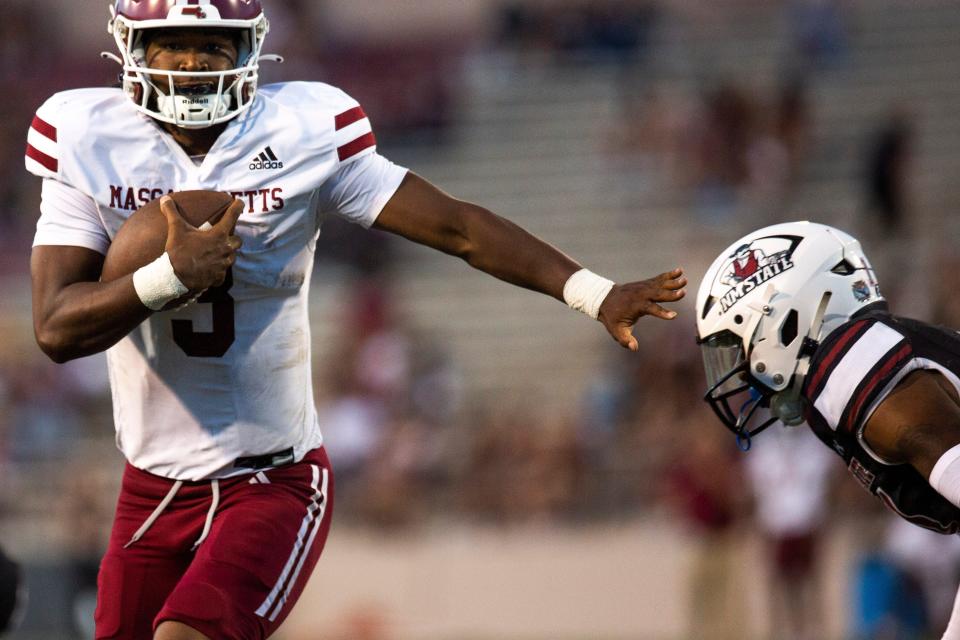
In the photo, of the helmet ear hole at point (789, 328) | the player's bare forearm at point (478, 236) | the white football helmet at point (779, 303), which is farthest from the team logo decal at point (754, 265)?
the player's bare forearm at point (478, 236)

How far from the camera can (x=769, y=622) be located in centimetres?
984

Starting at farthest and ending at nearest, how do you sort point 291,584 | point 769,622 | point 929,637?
point 769,622 → point 929,637 → point 291,584

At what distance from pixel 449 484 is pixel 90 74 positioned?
23.0 ft

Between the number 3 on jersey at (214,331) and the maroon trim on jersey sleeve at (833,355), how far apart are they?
150 centimetres

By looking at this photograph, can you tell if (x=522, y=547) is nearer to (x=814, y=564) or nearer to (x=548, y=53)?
(x=814, y=564)

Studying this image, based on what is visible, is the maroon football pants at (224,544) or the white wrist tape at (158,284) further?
the maroon football pants at (224,544)

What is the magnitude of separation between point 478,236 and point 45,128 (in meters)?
1.16

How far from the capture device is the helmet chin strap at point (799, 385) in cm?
396

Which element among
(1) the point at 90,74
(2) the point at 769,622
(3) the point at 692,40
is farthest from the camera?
(1) the point at 90,74

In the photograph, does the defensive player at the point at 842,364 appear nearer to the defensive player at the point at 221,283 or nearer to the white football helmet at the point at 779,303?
the white football helmet at the point at 779,303

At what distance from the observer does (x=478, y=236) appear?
4129 mm

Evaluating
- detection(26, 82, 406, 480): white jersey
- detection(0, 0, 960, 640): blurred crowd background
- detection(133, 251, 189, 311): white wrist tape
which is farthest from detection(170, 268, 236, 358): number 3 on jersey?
detection(0, 0, 960, 640): blurred crowd background

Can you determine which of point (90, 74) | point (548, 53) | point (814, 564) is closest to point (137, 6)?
point (814, 564)

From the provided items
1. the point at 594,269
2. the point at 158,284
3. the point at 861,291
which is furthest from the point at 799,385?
the point at 594,269
